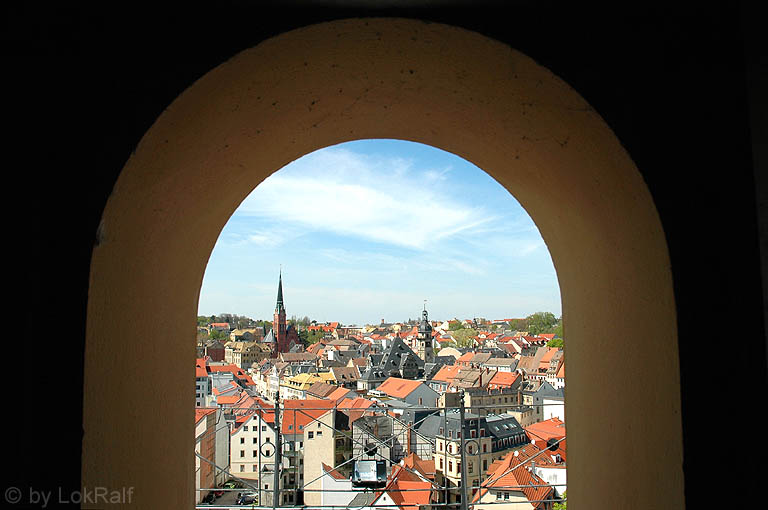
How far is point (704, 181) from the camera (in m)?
1.23

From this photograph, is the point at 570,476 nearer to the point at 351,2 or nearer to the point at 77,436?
the point at 77,436

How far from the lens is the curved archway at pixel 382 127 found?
1270 millimetres

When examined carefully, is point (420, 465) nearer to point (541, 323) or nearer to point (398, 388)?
point (398, 388)

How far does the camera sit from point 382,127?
6.53 ft

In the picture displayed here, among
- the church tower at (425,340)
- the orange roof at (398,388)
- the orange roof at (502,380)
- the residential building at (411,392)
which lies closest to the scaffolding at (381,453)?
the residential building at (411,392)

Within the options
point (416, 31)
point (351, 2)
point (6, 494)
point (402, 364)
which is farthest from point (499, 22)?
point (402, 364)

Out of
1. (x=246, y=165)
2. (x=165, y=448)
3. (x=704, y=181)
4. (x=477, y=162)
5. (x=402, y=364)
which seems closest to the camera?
(x=704, y=181)

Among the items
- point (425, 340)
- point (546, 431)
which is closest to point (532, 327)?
point (425, 340)

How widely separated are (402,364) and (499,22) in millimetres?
34754

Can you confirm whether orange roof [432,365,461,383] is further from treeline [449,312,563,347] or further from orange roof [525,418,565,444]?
treeline [449,312,563,347]

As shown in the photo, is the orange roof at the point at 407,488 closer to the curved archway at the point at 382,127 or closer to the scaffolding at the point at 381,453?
the scaffolding at the point at 381,453

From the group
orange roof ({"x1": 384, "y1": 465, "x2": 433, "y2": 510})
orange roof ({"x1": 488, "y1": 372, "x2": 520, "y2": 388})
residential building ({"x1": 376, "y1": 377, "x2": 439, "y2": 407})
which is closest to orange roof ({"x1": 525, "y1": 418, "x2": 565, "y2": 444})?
orange roof ({"x1": 384, "y1": 465, "x2": 433, "y2": 510})

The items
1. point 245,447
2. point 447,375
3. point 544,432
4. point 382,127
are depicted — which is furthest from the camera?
point 447,375

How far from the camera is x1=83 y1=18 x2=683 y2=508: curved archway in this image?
4.17 feet
